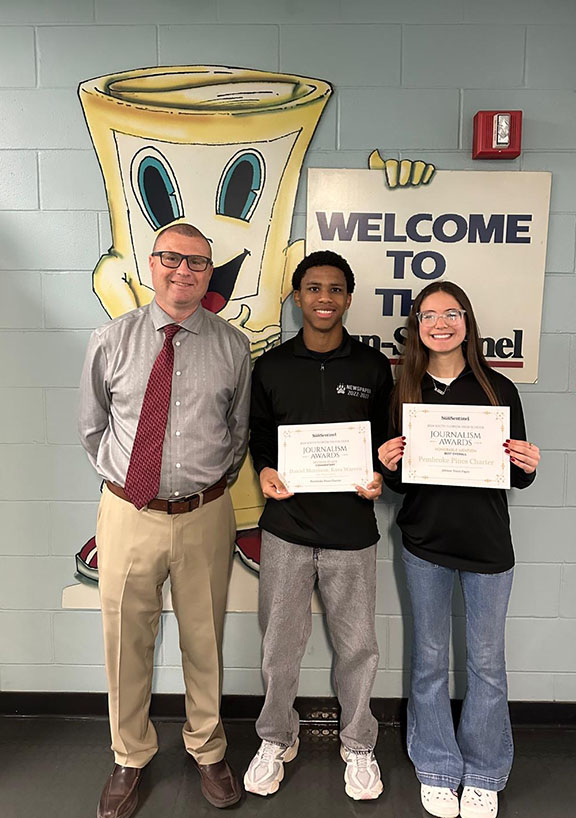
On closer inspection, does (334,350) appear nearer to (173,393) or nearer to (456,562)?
(173,393)

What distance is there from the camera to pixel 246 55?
2.25 metres

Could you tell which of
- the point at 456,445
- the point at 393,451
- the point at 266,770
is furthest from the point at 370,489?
the point at 266,770

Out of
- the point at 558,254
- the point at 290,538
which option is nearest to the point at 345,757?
the point at 290,538

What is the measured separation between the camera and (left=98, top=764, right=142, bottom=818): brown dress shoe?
2.03m

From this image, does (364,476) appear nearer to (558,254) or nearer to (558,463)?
(558,463)

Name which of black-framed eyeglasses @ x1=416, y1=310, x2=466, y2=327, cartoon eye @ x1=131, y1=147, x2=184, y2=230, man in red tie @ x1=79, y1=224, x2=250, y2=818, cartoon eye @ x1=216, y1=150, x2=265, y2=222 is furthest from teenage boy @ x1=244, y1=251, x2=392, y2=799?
cartoon eye @ x1=131, y1=147, x2=184, y2=230

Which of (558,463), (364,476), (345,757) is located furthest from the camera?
(558,463)

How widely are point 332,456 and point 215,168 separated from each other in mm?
1188

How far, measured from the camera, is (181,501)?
2010mm

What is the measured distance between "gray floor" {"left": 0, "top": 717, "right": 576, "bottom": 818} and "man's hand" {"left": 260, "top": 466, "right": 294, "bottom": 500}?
1068 millimetres

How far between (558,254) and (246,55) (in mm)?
1404

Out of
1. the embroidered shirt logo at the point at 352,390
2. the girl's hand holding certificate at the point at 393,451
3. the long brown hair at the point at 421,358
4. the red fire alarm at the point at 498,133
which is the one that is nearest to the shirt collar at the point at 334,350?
the embroidered shirt logo at the point at 352,390

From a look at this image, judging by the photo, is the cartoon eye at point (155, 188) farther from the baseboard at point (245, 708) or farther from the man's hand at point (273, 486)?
the baseboard at point (245, 708)

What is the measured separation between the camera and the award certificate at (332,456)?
2.00 metres
